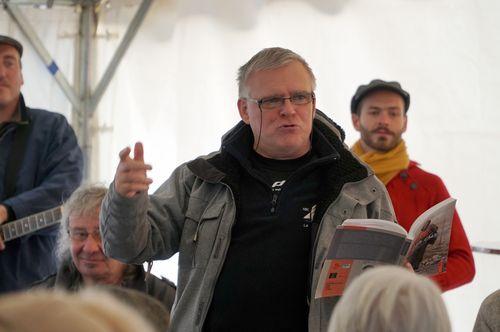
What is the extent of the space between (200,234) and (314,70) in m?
2.67

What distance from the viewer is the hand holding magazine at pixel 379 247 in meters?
2.47

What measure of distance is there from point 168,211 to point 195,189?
11cm

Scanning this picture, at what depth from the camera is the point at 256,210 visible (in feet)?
8.83

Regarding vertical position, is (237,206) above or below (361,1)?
below

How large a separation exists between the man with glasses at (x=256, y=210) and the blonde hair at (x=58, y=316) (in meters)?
1.44

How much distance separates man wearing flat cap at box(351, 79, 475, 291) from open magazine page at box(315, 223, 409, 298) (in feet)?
3.69

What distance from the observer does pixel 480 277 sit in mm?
4523

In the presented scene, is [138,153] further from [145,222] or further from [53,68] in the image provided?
[53,68]

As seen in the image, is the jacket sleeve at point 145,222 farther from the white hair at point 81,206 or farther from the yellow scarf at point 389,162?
the yellow scarf at point 389,162

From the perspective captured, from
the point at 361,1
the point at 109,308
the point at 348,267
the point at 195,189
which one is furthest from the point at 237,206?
the point at 361,1

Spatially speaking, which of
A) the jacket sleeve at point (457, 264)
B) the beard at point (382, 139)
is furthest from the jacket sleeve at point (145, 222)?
the beard at point (382, 139)

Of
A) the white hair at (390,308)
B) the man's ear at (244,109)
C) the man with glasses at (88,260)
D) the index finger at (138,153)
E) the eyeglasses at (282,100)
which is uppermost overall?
the eyeglasses at (282,100)

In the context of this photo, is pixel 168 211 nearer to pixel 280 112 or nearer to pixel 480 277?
pixel 280 112

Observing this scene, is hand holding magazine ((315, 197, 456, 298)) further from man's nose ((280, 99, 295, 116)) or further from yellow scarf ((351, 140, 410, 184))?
yellow scarf ((351, 140, 410, 184))
